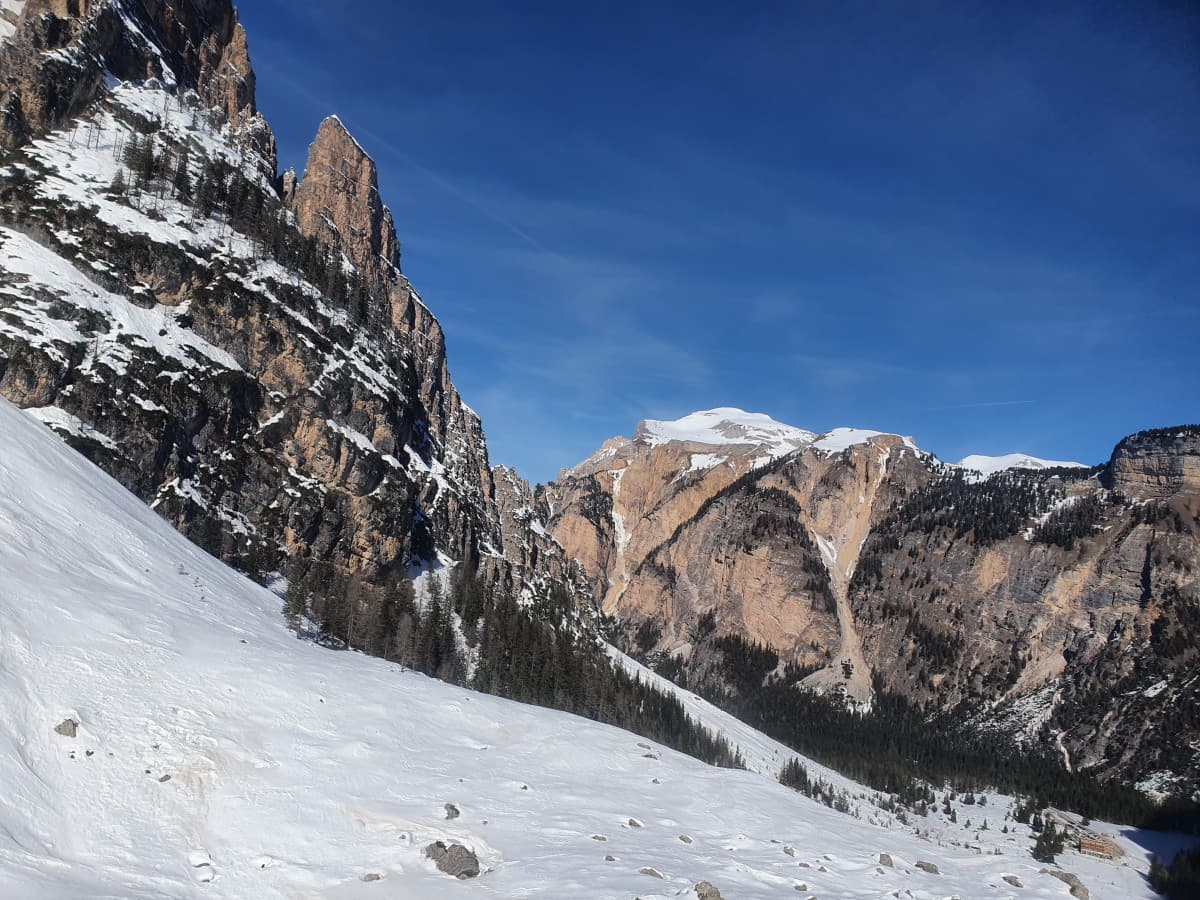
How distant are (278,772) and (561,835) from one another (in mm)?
7737

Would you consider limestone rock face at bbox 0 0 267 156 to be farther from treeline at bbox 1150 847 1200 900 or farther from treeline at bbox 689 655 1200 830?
treeline at bbox 689 655 1200 830

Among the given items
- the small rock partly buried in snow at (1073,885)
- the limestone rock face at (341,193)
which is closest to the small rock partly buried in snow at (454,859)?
the small rock partly buried in snow at (1073,885)

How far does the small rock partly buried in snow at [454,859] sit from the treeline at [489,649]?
51482 millimetres

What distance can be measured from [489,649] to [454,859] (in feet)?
273

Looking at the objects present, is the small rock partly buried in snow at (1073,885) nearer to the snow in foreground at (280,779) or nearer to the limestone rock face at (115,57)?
the snow in foreground at (280,779)

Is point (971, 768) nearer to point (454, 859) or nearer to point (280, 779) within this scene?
point (454, 859)

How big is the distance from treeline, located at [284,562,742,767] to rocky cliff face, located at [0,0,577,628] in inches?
336

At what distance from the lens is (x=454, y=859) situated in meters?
17.3

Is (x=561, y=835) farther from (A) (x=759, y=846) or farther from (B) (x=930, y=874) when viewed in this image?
(B) (x=930, y=874)

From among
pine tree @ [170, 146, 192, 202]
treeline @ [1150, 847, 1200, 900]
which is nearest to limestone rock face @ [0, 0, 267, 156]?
pine tree @ [170, 146, 192, 202]

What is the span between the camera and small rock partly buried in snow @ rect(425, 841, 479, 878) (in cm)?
1703

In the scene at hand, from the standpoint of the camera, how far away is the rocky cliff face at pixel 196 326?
7700 cm

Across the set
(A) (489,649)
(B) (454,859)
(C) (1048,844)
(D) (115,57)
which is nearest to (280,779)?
(B) (454,859)

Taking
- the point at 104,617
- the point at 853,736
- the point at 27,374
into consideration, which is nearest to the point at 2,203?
the point at 27,374
